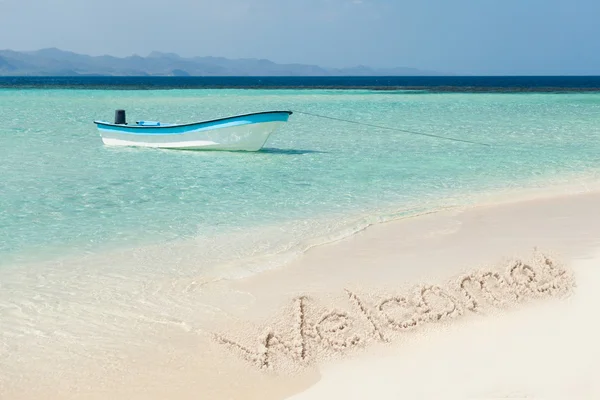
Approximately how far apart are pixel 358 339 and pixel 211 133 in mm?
11930

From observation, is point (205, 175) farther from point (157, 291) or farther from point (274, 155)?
point (157, 291)

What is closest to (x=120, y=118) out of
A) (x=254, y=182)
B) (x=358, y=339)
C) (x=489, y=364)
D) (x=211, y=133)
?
(x=211, y=133)

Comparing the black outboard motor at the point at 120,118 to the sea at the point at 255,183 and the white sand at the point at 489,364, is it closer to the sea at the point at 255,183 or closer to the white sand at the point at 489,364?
the sea at the point at 255,183

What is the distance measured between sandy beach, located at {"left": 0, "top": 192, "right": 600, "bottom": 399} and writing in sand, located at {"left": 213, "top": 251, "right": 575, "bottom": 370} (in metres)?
0.01

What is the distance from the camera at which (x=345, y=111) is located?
31.7m

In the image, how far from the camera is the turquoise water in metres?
8.16

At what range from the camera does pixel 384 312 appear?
5.13 metres

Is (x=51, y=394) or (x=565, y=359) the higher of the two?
(x=565, y=359)

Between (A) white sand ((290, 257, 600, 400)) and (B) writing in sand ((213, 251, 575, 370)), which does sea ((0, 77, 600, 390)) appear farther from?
(A) white sand ((290, 257, 600, 400))

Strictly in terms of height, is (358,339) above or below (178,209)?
above

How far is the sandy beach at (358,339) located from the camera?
4.10 meters

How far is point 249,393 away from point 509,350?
62.8 inches

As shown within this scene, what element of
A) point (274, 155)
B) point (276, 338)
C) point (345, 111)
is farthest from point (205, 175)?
point (345, 111)

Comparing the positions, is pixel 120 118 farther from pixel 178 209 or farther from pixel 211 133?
pixel 178 209
